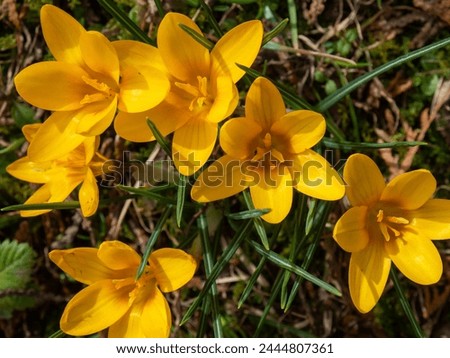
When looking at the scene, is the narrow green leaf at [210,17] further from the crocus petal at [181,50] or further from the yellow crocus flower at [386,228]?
the yellow crocus flower at [386,228]

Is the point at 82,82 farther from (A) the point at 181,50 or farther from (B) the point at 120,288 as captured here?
(B) the point at 120,288

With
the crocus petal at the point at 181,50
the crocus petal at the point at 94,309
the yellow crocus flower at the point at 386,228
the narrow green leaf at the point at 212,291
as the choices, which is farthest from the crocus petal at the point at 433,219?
the crocus petal at the point at 94,309

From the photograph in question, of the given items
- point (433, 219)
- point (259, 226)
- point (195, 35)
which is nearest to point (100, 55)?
point (195, 35)

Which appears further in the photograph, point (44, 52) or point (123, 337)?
point (44, 52)

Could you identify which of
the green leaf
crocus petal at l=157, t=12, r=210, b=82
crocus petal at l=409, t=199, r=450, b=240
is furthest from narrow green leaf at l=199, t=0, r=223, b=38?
the green leaf

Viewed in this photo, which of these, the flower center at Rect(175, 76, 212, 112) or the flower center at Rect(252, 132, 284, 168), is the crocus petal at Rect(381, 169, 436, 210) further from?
the flower center at Rect(175, 76, 212, 112)
